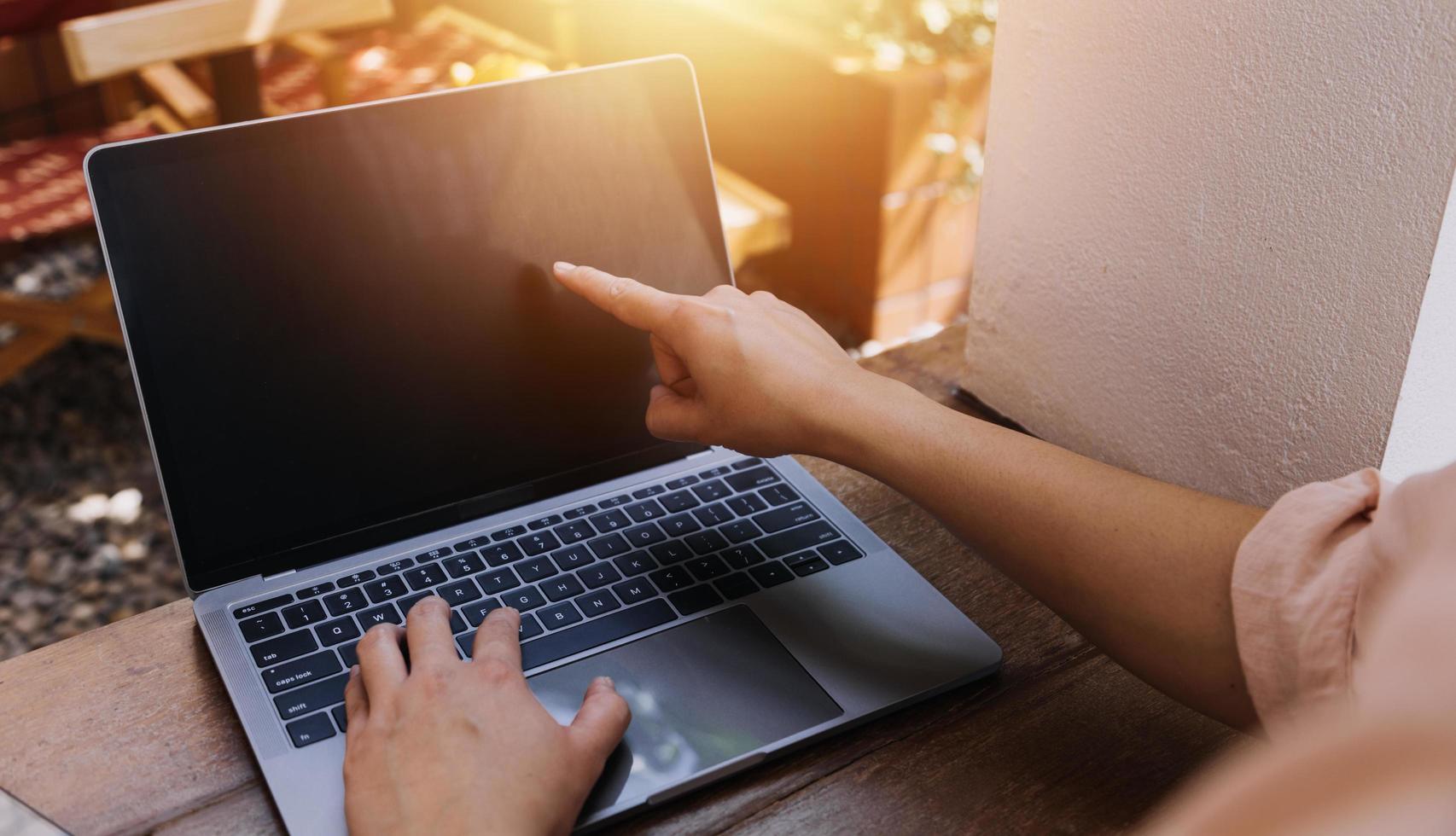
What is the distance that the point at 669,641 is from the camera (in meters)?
0.69

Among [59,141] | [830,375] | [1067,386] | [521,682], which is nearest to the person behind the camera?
[521,682]

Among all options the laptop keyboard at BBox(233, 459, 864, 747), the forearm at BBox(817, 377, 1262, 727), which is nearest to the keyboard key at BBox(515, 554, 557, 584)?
the laptop keyboard at BBox(233, 459, 864, 747)

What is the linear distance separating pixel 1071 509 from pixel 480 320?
438 millimetres

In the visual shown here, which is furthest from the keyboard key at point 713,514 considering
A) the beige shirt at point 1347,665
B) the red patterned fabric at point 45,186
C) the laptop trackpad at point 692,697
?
the red patterned fabric at point 45,186

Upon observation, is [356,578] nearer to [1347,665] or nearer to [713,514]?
[713,514]

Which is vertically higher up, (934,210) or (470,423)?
(470,423)

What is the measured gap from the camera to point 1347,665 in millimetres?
508

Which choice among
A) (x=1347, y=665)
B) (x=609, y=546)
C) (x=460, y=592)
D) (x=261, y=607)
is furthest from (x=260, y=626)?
(x=1347, y=665)

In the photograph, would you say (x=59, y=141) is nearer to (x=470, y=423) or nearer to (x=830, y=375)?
(x=470, y=423)

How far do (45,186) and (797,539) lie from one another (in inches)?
88.0

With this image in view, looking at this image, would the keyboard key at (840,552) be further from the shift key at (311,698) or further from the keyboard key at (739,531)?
the shift key at (311,698)

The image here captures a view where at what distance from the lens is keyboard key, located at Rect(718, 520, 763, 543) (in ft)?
2.57

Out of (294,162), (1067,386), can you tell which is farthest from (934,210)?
(294,162)

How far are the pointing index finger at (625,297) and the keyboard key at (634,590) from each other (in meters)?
0.18
